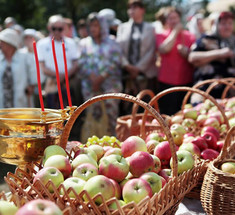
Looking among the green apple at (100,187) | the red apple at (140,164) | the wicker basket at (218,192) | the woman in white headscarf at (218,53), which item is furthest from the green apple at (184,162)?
the woman in white headscarf at (218,53)

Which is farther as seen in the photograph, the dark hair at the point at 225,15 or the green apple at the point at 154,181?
the dark hair at the point at 225,15

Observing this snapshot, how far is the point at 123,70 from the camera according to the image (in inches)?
180

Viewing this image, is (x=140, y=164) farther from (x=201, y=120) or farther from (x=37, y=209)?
(x=201, y=120)

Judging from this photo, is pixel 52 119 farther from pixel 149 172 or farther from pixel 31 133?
pixel 149 172

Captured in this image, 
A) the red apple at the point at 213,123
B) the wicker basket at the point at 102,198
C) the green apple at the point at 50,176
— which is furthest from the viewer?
the red apple at the point at 213,123

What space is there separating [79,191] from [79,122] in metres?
3.91

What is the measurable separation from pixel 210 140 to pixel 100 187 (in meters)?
1.06

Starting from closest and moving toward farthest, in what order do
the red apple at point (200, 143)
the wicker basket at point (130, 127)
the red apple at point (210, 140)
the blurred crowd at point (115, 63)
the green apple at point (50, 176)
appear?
the green apple at point (50, 176) → the red apple at point (200, 143) → the red apple at point (210, 140) → the wicker basket at point (130, 127) → the blurred crowd at point (115, 63)

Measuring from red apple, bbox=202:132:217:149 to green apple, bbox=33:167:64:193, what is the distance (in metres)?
1.07

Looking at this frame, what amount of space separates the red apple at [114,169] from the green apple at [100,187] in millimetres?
104

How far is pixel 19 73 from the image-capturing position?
3.94 metres

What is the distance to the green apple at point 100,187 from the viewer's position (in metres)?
1.09

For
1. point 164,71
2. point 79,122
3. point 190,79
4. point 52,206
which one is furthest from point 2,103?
point 52,206

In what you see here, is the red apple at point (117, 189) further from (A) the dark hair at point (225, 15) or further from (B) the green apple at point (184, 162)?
(A) the dark hair at point (225, 15)
